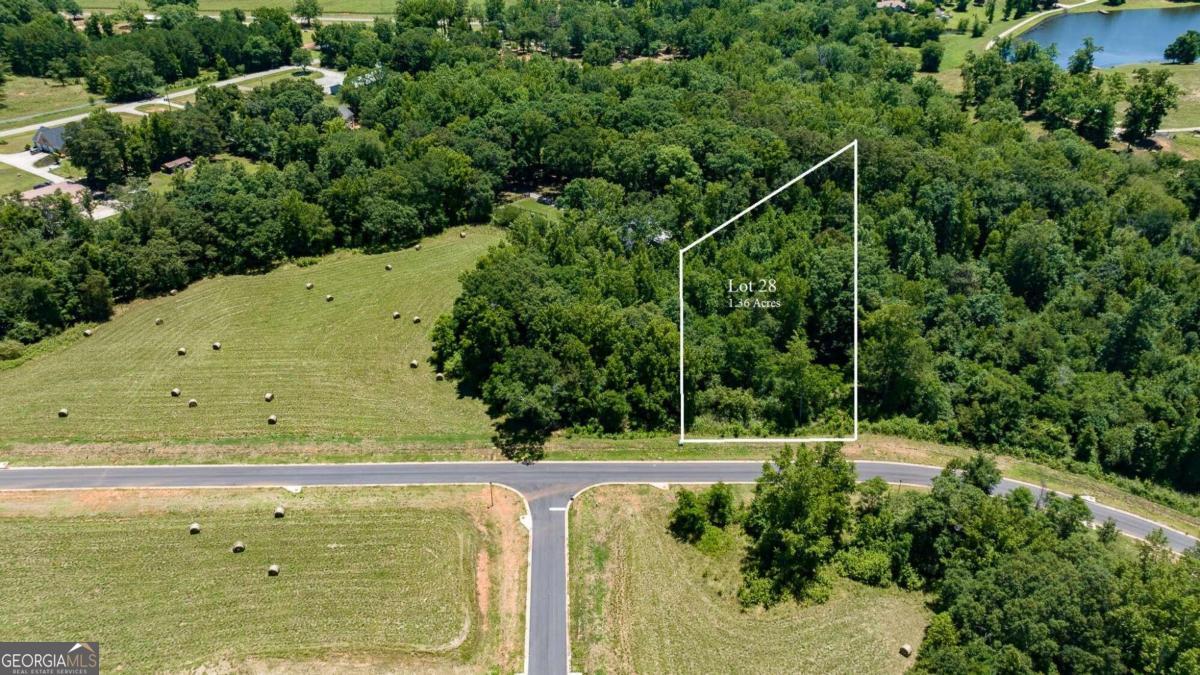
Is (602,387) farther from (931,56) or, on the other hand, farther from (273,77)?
(931,56)

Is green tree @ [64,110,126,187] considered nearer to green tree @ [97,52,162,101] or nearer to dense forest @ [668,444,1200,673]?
green tree @ [97,52,162,101]

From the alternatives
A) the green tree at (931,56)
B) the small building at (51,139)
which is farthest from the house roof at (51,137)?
the green tree at (931,56)

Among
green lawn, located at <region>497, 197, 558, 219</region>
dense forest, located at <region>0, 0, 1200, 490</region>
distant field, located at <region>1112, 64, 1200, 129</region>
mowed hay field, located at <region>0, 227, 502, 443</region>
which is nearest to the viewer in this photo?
Answer: dense forest, located at <region>0, 0, 1200, 490</region>

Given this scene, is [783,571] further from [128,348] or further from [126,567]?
[128,348]

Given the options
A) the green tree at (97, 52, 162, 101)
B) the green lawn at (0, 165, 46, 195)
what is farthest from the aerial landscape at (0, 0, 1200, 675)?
the green tree at (97, 52, 162, 101)

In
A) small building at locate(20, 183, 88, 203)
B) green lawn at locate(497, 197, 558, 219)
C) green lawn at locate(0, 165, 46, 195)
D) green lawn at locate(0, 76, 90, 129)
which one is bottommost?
green lawn at locate(497, 197, 558, 219)

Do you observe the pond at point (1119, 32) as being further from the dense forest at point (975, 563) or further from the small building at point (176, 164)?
the small building at point (176, 164)
